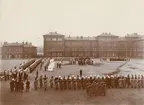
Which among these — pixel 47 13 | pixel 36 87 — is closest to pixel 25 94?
pixel 36 87

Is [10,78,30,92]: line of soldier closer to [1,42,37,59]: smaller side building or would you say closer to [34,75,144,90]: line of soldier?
[34,75,144,90]: line of soldier

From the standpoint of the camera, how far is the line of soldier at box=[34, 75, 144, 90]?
7.22 m

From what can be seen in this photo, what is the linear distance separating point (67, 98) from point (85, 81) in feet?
2.71

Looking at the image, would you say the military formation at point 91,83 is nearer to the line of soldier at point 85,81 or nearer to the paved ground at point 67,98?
the line of soldier at point 85,81

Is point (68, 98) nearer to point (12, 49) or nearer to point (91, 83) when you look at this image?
point (91, 83)

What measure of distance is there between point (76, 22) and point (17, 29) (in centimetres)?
141

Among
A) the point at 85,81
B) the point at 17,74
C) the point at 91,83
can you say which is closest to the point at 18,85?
the point at 17,74

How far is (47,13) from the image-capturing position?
268 inches

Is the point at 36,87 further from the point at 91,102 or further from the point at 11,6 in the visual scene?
the point at 11,6

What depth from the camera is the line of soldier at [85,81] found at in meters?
7.22

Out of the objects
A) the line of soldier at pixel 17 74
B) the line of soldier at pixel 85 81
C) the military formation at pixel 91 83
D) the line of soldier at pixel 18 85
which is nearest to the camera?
the military formation at pixel 91 83

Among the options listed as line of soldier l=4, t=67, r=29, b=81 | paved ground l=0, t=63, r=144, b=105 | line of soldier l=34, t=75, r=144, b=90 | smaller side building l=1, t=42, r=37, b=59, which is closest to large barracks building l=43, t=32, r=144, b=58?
smaller side building l=1, t=42, r=37, b=59

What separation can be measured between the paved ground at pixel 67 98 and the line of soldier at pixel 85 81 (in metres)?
0.21

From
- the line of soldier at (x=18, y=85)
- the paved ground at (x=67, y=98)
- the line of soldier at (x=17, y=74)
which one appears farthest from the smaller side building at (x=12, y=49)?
the paved ground at (x=67, y=98)
